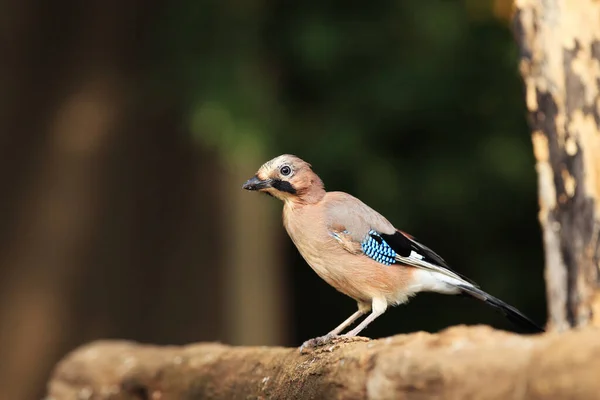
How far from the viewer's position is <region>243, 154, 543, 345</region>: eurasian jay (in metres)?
4.07

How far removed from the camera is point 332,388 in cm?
339

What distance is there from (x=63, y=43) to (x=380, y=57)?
258cm

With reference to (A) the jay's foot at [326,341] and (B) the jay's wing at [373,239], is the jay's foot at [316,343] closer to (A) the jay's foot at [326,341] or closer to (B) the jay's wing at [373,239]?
(A) the jay's foot at [326,341]

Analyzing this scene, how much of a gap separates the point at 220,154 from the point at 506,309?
432 cm

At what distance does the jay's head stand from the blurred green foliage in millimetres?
3557

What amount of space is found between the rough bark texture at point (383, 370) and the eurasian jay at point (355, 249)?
1.21 ft

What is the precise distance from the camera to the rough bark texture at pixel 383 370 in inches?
94.0

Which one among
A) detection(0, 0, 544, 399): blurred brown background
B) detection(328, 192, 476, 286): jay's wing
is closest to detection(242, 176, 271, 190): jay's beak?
detection(328, 192, 476, 286): jay's wing

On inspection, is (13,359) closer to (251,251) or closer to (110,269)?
(110,269)

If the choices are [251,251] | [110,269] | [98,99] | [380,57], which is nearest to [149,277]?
[110,269]

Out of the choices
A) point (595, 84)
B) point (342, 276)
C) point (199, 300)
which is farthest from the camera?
point (199, 300)

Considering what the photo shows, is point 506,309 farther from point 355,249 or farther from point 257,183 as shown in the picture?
point 257,183

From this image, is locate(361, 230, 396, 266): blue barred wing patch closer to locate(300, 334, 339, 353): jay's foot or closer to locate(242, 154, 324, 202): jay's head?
locate(242, 154, 324, 202): jay's head

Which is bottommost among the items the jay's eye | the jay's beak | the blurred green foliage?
the jay's beak
